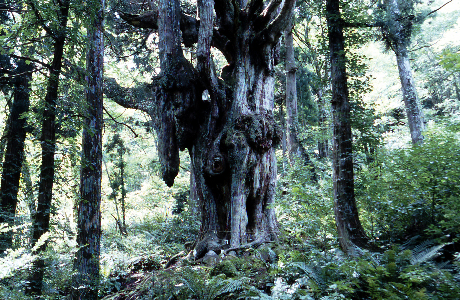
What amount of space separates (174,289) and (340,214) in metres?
2.75

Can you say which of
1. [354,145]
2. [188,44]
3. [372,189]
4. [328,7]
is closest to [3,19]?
[188,44]

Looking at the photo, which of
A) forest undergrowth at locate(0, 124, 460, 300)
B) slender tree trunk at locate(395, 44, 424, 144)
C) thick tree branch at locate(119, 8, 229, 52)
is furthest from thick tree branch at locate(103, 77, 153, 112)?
slender tree trunk at locate(395, 44, 424, 144)

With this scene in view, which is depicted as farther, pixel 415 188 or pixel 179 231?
pixel 179 231

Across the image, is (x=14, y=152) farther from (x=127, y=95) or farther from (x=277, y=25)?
(x=277, y=25)

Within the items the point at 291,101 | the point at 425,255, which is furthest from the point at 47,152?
the point at 291,101

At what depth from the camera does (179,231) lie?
8945 mm

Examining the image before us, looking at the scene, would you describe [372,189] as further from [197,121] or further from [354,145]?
[197,121]

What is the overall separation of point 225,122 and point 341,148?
8.41ft

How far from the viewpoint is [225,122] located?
6.25 m

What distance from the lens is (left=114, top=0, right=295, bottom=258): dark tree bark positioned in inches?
229

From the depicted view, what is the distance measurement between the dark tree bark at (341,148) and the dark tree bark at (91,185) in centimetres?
429

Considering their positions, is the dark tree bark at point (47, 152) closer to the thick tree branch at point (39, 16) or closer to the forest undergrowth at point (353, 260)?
the thick tree branch at point (39, 16)

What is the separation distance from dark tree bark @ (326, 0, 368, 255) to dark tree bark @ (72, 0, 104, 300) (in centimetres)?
429

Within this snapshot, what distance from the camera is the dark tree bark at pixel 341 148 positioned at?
4.42 m
